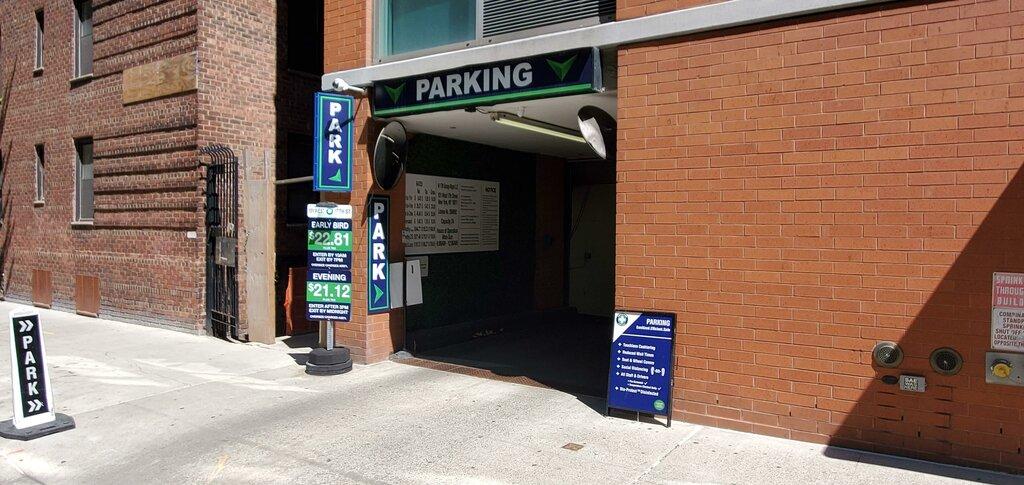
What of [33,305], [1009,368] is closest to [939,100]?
[1009,368]

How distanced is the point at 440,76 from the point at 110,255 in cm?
816

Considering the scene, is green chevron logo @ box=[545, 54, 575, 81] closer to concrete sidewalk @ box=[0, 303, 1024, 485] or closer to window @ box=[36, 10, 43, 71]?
concrete sidewalk @ box=[0, 303, 1024, 485]

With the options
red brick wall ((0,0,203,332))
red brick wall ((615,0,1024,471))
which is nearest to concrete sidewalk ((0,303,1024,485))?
red brick wall ((615,0,1024,471))

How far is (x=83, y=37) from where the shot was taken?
1338cm

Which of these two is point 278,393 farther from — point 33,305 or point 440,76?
point 33,305

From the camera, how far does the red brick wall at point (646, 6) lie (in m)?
6.10

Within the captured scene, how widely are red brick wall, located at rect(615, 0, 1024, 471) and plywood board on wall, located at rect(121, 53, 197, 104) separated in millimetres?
7530

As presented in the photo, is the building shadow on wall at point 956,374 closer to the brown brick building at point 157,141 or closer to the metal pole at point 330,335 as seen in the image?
the metal pole at point 330,335

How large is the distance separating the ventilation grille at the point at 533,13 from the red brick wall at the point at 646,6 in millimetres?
366

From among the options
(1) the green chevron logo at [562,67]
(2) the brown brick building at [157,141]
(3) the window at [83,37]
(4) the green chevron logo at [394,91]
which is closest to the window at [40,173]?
(2) the brown brick building at [157,141]

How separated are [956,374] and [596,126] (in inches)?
147

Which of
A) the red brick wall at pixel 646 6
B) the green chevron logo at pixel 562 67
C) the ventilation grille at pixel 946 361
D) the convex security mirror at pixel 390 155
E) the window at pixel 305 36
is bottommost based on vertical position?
the ventilation grille at pixel 946 361

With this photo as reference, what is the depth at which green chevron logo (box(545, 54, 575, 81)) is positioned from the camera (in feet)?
22.6

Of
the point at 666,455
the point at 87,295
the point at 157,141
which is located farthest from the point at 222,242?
the point at 666,455
